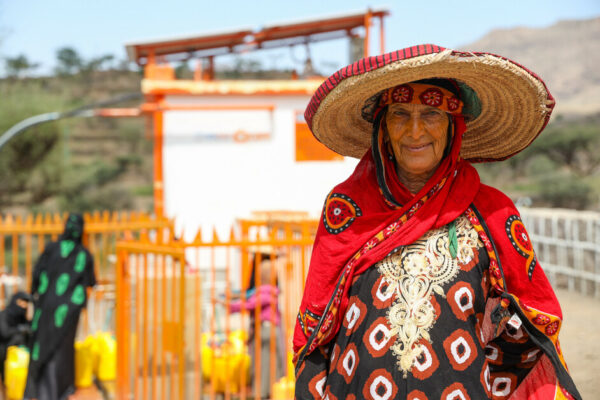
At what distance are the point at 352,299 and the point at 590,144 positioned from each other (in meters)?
35.1

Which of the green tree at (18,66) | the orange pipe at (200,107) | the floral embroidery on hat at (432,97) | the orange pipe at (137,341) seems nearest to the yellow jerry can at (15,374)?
the orange pipe at (137,341)

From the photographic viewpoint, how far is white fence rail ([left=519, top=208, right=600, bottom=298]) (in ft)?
29.6

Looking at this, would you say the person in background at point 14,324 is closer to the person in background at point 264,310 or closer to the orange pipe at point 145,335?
the orange pipe at point 145,335

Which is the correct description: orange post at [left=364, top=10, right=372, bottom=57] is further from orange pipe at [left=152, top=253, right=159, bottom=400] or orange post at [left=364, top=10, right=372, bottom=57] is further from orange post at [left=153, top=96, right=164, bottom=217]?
orange pipe at [left=152, top=253, right=159, bottom=400]

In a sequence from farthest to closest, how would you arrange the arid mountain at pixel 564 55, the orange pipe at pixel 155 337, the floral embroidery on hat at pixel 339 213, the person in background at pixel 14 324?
1. the arid mountain at pixel 564 55
2. the person in background at pixel 14 324
3. the orange pipe at pixel 155 337
4. the floral embroidery on hat at pixel 339 213

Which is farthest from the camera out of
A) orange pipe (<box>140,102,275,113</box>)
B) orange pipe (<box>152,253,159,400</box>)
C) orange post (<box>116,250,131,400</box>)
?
orange pipe (<box>140,102,275,113</box>)

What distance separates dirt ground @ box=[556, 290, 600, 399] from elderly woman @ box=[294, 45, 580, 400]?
1.90 m

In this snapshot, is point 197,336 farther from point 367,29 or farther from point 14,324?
point 367,29

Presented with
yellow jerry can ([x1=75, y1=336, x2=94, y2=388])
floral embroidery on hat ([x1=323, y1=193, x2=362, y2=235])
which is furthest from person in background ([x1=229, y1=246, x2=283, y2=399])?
floral embroidery on hat ([x1=323, y1=193, x2=362, y2=235])

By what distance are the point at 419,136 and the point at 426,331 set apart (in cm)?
61

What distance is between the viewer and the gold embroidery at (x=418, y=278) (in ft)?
6.11

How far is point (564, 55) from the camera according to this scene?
7819 centimetres

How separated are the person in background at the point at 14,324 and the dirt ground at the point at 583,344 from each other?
195 inches

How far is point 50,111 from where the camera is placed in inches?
1097
